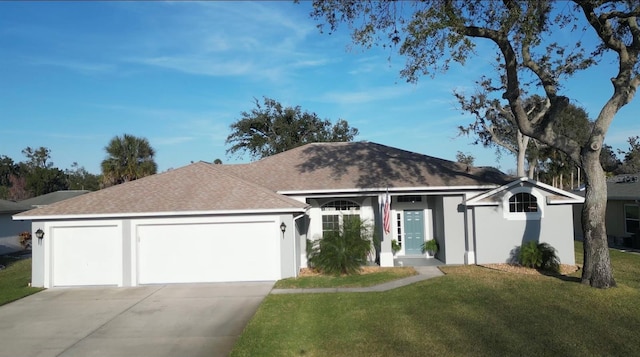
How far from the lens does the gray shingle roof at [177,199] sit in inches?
580

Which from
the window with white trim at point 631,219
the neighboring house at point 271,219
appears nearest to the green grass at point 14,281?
the neighboring house at point 271,219

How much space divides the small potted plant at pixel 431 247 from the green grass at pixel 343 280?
3.37 m

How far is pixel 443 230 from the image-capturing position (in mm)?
17406

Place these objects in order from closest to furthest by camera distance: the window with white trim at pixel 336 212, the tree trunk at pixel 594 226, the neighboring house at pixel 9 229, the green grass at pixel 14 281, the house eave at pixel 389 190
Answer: the tree trunk at pixel 594 226 < the green grass at pixel 14 281 < the house eave at pixel 389 190 < the window with white trim at pixel 336 212 < the neighboring house at pixel 9 229

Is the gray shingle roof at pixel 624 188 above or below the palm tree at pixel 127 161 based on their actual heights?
below

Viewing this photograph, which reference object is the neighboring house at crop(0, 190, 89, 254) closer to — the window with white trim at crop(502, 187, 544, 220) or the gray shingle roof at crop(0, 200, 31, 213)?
the gray shingle roof at crop(0, 200, 31, 213)

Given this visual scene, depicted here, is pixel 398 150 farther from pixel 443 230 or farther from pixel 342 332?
pixel 342 332

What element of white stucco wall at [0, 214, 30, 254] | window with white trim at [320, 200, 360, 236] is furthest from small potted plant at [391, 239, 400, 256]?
white stucco wall at [0, 214, 30, 254]

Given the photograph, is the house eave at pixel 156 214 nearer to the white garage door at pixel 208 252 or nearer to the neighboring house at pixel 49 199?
the white garage door at pixel 208 252

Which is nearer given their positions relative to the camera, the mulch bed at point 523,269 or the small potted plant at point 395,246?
the mulch bed at point 523,269

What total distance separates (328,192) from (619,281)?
31.8 ft

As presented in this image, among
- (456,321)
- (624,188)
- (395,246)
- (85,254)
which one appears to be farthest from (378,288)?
(624,188)

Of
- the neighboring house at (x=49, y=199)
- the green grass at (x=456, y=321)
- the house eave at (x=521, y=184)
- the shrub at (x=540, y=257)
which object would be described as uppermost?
the neighboring house at (x=49, y=199)

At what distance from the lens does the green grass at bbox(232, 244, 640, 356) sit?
25.8 feet
